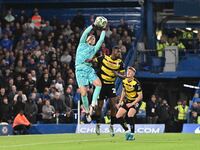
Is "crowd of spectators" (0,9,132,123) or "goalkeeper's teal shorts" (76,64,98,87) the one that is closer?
"goalkeeper's teal shorts" (76,64,98,87)

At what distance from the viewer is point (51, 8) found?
4834 centimetres

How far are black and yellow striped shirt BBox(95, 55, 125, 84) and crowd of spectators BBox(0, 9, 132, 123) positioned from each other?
393 inches

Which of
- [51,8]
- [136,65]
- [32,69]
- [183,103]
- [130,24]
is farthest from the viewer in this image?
[51,8]

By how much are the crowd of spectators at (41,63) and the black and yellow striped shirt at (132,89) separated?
33.7 feet

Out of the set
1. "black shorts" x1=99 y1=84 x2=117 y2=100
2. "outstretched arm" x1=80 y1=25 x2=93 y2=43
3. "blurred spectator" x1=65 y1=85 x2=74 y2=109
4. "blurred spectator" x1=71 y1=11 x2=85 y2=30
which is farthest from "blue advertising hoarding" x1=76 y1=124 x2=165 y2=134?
"blurred spectator" x1=71 y1=11 x2=85 y2=30

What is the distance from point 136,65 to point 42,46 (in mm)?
5070

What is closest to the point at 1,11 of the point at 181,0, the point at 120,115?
the point at 181,0

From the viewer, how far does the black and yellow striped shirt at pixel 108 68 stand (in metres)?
23.4

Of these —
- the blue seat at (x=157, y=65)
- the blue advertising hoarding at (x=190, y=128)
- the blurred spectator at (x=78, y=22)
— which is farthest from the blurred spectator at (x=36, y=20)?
the blue advertising hoarding at (x=190, y=128)

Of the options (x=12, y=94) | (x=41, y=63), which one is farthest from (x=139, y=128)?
(x=41, y=63)

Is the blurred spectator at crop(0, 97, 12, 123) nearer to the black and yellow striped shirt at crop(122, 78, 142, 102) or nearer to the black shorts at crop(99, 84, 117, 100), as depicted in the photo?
the black shorts at crop(99, 84, 117, 100)

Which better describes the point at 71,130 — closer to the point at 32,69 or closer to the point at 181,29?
the point at 32,69

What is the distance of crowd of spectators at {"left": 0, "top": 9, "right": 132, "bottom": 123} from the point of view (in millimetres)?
35031

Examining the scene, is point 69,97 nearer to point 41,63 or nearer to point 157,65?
point 41,63
